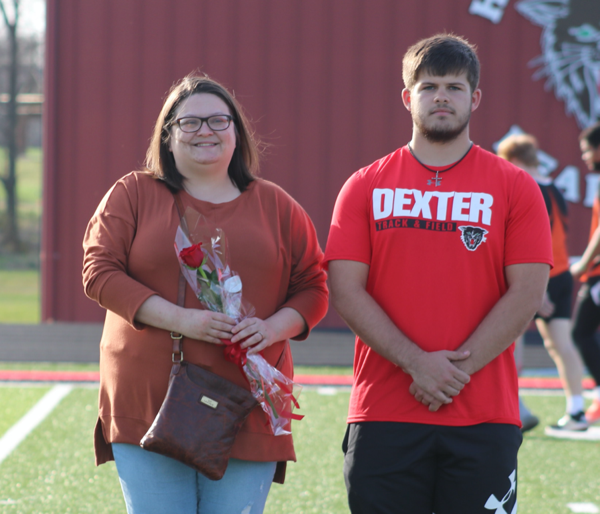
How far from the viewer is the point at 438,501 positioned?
1.90 m

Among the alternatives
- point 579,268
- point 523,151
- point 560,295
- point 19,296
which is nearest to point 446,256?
point 523,151

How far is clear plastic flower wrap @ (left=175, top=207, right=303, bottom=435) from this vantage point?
1880 mm

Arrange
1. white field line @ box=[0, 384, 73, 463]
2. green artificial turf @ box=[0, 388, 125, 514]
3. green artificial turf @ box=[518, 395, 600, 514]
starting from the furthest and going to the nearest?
1. white field line @ box=[0, 384, 73, 463]
2. green artificial turf @ box=[518, 395, 600, 514]
3. green artificial turf @ box=[0, 388, 125, 514]

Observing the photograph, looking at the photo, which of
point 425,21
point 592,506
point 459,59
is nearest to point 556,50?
point 425,21

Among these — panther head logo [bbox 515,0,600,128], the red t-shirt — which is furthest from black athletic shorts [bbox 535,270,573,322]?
panther head logo [bbox 515,0,600,128]

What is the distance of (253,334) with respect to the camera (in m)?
1.87

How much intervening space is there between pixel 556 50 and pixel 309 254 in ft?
21.7

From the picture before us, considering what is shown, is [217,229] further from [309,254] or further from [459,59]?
[459,59]

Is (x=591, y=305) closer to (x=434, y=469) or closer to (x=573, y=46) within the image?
(x=434, y=469)

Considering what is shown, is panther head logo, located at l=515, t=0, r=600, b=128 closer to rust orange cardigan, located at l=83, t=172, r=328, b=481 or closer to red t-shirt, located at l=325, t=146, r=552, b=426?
red t-shirt, located at l=325, t=146, r=552, b=426

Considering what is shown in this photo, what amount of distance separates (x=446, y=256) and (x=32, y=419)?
11.4 feet

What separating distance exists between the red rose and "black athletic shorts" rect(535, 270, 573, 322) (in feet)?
9.60

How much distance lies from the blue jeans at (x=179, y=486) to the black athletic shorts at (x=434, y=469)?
0.29 meters

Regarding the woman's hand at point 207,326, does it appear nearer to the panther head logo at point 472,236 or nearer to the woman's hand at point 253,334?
the woman's hand at point 253,334
